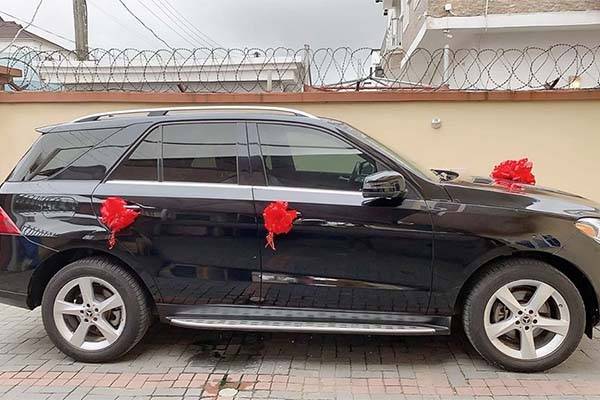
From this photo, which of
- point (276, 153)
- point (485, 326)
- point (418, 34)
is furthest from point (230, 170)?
point (418, 34)

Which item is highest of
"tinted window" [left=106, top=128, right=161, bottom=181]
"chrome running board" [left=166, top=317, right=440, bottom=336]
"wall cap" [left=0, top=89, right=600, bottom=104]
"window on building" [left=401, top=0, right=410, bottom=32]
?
"window on building" [left=401, top=0, right=410, bottom=32]

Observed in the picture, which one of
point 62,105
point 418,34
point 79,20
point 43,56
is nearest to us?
point 62,105

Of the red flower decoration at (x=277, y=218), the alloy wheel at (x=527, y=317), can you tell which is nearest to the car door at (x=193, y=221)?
the red flower decoration at (x=277, y=218)

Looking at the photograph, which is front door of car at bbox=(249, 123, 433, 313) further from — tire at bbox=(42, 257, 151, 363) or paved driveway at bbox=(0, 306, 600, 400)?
tire at bbox=(42, 257, 151, 363)

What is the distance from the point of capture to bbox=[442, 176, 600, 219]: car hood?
11.8 ft

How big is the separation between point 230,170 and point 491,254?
194 centimetres

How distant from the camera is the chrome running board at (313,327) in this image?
3.59 metres

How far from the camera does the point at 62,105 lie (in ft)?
22.6

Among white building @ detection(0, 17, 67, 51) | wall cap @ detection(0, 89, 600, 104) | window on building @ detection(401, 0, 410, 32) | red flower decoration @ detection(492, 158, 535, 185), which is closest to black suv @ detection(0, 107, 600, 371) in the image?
red flower decoration @ detection(492, 158, 535, 185)

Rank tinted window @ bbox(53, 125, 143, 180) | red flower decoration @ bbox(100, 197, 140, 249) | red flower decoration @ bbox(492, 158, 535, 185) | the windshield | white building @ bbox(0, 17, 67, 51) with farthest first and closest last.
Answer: white building @ bbox(0, 17, 67, 51) → red flower decoration @ bbox(492, 158, 535, 185) → tinted window @ bbox(53, 125, 143, 180) → the windshield → red flower decoration @ bbox(100, 197, 140, 249)

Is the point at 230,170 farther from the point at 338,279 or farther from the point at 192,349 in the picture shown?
the point at 192,349

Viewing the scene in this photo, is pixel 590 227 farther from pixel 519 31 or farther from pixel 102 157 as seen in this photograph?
pixel 519 31

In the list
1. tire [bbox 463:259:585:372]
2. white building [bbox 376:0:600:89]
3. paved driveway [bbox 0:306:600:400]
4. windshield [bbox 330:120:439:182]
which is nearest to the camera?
paved driveway [bbox 0:306:600:400]

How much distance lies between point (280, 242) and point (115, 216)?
120cm
